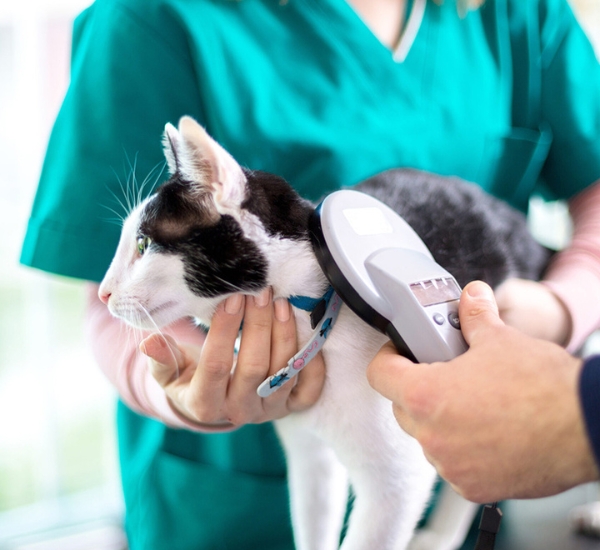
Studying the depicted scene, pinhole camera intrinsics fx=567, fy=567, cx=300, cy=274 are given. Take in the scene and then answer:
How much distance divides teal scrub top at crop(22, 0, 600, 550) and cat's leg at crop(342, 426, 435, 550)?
18 centimetres

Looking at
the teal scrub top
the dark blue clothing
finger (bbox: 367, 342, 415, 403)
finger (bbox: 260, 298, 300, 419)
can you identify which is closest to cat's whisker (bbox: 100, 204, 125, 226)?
the teal scrub top

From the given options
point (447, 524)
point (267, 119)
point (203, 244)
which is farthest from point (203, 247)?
point (447, 524)

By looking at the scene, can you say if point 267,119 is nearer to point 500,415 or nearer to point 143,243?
point 143,243

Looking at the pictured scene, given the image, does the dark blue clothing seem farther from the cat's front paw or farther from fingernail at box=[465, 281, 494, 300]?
the cat's front paw

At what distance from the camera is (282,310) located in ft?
1.58

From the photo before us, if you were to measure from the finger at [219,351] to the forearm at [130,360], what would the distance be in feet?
0.34

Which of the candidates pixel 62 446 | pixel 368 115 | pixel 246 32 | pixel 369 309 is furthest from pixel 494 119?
pixel 62 446

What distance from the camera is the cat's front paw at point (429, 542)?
0.67m

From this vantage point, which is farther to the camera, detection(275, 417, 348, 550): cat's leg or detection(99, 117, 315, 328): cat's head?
detection(275, 417, 348, 550): cat's leg

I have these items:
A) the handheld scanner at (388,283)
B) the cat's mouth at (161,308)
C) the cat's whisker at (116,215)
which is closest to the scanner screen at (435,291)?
the handheld scanner at (388,283)

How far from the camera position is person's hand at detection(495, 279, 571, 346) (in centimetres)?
59

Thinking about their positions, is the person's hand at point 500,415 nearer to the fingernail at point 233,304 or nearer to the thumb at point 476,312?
the thumb at point 476,312

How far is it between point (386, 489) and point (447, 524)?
0.79ft

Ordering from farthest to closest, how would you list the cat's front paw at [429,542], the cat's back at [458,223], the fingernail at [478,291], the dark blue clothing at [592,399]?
the cat's front paw at [429,542], the cat's back at [458,223], the fingernail at [478,291], the dark blue clothing at [592,399]
